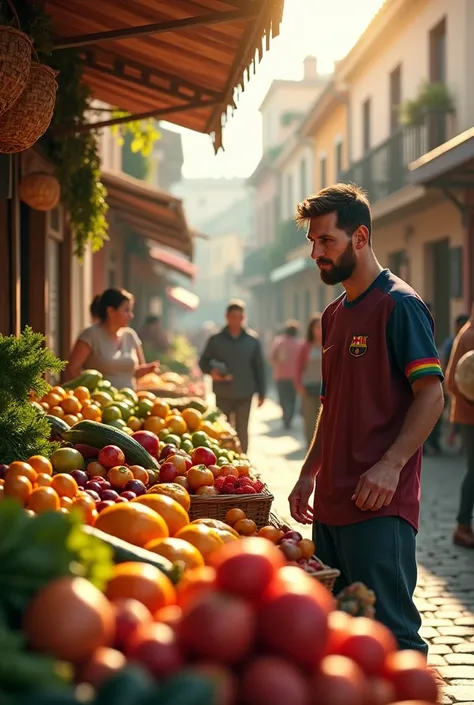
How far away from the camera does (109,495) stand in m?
3.80

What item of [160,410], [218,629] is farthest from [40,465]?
[160,410]

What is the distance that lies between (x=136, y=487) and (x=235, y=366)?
25.1ft

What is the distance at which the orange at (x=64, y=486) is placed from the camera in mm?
3459

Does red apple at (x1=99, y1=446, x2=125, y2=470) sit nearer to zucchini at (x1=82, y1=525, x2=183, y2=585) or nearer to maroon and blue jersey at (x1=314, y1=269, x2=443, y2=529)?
maroon and blue jersey at (x1=314, y1=269, x2=443, y2=529)

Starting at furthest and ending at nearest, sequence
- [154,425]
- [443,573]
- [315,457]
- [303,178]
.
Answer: [303,178]
[443,573]
[154,425]
[315,457]

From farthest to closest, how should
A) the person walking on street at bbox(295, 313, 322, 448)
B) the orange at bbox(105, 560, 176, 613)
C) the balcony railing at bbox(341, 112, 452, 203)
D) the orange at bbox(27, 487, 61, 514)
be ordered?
the balcony railing at bbox(341, 112, 452, 203) < the person walking on street at bbox(295, 313, 322, 448) < the orange at bbox(27, 487, 61, 514) < the orange at bbox(105, 560, 176, 613)

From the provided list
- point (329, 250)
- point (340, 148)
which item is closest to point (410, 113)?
point (340, 148)

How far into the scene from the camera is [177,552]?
2.63 metres

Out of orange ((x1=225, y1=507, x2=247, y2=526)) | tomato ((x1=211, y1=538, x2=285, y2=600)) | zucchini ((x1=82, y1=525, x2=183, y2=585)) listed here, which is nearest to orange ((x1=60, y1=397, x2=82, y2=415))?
orange ((x1=225, y1=507, x2=247, y2=526))

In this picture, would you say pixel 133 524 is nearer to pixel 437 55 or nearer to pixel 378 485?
pixel 378 485

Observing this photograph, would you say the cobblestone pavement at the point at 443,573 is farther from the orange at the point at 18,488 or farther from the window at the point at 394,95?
the window at the point at 394,95

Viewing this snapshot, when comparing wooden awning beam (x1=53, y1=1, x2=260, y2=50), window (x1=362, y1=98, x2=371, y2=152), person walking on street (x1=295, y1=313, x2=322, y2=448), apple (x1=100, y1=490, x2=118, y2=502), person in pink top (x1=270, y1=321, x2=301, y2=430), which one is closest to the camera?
apple (x1=100, y1=490, x2=118, y2=502)

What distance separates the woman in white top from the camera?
8078mm

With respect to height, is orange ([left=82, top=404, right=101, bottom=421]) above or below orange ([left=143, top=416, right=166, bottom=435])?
above
